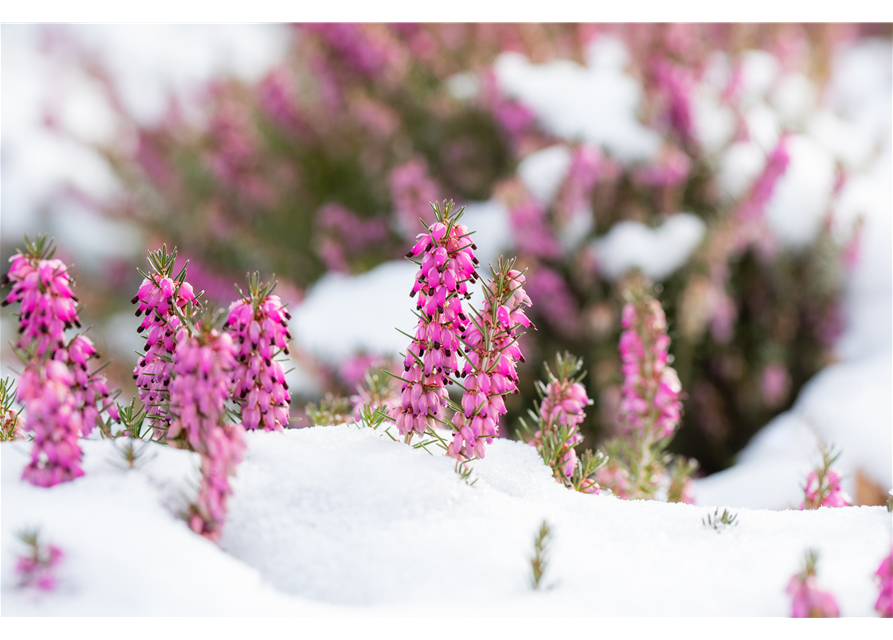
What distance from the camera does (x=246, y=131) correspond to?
4312 millimetres

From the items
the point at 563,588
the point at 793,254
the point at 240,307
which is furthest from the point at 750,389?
the point at 240,307

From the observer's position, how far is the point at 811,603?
3.10ft

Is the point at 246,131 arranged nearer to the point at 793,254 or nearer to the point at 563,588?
the point at 793,254

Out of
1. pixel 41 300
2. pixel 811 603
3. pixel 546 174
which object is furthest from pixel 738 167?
→ pixel 41 300

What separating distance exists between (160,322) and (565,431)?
835 millimetres

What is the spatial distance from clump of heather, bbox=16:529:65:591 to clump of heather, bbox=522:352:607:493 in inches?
34.9

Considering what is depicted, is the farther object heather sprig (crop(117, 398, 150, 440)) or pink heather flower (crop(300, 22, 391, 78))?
pink heather flower (crop(300, 22, 391, 78))

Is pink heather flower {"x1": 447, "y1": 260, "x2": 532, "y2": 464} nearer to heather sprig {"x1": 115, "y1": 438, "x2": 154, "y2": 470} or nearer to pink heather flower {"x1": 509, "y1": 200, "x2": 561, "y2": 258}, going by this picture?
heather sprig {"x1": 115, "y1": 438, "x2": 154, "y2": 470}

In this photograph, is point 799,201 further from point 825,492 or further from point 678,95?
point 825,492

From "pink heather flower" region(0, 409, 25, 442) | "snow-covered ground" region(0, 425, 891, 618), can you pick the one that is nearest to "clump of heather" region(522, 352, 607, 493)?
"snow-covered ground" region(0, 425, 891, 618)

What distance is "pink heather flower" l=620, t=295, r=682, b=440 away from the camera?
165cm

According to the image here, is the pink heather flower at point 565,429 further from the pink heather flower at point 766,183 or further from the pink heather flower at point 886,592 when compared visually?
the pink heather flower at point 766,183

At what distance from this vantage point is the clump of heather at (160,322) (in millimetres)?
1205

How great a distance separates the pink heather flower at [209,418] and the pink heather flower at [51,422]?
166 mm
